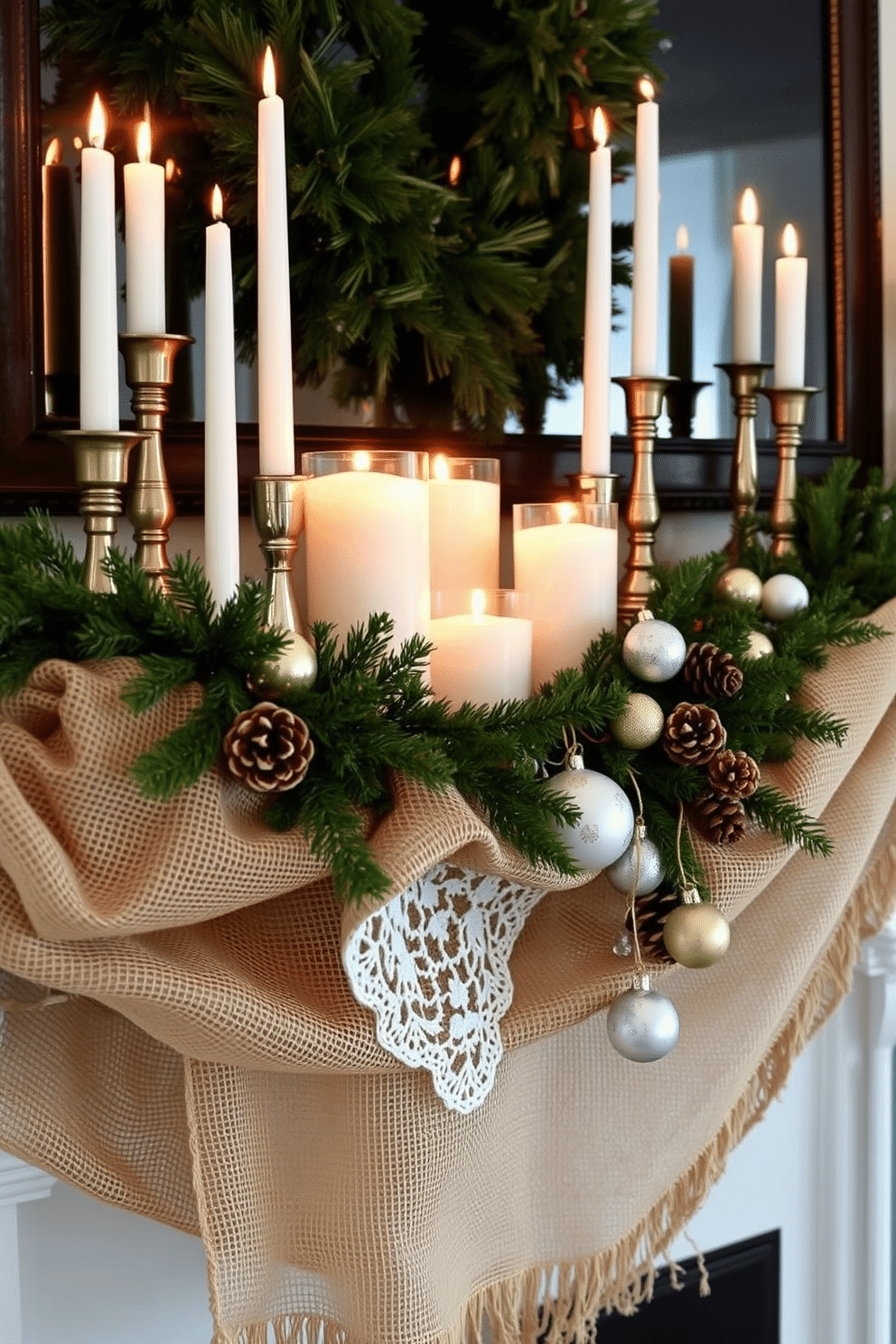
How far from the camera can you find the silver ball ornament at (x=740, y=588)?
0.87 m

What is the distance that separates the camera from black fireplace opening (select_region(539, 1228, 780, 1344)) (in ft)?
3.63

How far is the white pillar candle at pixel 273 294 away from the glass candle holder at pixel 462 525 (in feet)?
0.45

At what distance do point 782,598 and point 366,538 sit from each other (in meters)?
0.34

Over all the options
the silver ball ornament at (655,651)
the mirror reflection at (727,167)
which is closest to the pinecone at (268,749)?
the silver ball ornament at (655,651)

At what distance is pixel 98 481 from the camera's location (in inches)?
25.9

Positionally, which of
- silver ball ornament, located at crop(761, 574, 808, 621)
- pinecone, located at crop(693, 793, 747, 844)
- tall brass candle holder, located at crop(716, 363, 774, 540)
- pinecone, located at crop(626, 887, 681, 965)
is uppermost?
tall brass candle holder, located at crop(716, 363, 774, 540)

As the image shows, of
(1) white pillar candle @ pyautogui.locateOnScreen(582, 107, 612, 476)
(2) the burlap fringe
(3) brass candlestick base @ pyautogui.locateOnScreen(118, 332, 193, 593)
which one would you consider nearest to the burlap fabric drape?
(2) the burlap fringe

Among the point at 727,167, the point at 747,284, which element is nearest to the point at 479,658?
the point at 747,284

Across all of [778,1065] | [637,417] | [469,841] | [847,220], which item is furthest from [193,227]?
[778,1065]

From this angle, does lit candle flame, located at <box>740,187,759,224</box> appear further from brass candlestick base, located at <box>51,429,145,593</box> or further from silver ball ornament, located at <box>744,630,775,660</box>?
brass candlestick base, located at <box>51,429,145,593</box>

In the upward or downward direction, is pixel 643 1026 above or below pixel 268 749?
below

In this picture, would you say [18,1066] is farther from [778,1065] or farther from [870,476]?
[870,476]

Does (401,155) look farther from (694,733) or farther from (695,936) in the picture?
(695,936)

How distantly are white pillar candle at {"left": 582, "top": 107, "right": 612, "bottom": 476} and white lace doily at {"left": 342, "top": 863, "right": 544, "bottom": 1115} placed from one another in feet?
0.97
